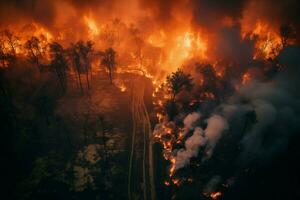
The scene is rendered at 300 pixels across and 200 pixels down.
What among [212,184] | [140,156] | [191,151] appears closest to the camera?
[212,184]

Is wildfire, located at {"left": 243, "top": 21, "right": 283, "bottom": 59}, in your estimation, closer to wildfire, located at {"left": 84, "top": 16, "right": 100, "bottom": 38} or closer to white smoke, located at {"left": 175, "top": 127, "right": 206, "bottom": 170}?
white smoke, located at {"left": 175, "top": 127, "right": 206, "bottom": 170}

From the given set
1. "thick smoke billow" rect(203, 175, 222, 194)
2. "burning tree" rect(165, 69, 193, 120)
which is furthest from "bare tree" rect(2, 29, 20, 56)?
"thick smoke billow" rect(203, 175, 222, 194)

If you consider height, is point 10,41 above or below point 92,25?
below

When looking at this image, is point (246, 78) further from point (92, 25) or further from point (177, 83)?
point (92, 25)

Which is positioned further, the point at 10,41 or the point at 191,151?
the point at 10,41

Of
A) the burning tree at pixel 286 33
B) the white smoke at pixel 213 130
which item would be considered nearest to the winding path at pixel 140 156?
the white smoke at pixel 213 130

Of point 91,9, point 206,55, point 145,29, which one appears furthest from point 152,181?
point 91,9

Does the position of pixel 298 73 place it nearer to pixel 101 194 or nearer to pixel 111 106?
pixel 111 106

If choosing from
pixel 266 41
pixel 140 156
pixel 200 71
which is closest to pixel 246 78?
pixel 200 71

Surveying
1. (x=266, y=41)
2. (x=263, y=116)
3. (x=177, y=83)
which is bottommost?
(x=263, y=116)

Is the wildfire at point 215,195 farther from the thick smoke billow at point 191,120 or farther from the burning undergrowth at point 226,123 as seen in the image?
the thick smoke billow at point 191,120

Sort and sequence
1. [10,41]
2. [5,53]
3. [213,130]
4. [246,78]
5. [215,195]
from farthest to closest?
1. [10,41]
2. [5,53]
3. [246,78]
4. [213,130]
5. [215,195]
